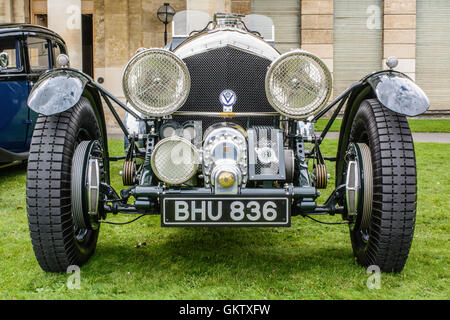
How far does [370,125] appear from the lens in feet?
9.64

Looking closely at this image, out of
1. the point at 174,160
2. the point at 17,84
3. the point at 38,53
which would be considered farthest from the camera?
the point at 38,53

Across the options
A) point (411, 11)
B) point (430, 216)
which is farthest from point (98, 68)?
point (430, 216)

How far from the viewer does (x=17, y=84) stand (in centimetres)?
638

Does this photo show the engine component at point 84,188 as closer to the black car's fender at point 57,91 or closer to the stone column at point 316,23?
the black car's fender at point 57,91

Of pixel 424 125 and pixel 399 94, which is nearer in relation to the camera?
pixel 399 94

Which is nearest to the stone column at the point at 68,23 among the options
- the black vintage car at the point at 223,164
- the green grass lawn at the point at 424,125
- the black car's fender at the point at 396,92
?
the green grass lawn at the point at 424,125

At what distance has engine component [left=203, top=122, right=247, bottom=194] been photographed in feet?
8.94

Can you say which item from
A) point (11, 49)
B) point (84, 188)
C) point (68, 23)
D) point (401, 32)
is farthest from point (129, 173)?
point (401, 32)

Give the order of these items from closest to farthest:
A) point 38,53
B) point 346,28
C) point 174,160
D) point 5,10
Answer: point 174,160, point 38,53, point 5,10, point 346,28

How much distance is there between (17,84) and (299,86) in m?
4.69

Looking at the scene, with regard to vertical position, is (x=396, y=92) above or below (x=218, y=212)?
above

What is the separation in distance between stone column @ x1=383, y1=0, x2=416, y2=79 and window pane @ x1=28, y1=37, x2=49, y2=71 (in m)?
10.6

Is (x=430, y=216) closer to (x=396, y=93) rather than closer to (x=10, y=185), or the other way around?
(x=396, y=93)

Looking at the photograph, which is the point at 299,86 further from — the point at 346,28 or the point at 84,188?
the point at 346,28
